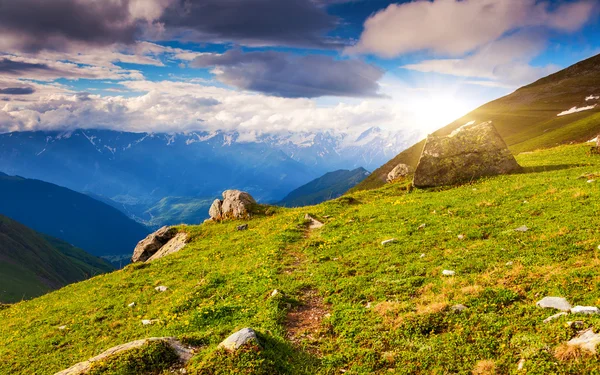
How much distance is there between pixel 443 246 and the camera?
58.6 feet

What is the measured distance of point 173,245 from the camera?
124 ft

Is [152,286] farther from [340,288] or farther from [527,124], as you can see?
[527,124]

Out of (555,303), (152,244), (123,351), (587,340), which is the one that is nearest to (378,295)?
(555,303)

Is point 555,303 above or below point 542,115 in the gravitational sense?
below

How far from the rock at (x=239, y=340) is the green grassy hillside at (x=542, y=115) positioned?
101 metres

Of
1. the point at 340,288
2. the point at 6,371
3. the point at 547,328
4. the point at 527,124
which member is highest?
the point at 527,124

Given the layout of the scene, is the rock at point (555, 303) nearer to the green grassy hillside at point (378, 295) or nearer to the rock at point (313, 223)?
the green grassy hillside at point (378, 295)

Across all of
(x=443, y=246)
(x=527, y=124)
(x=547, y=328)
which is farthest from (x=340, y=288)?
(x=527, y=124)

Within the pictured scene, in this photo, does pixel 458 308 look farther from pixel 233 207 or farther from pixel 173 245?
pixel 233 207

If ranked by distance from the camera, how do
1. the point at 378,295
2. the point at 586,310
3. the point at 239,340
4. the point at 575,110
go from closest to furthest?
the point at 586,310 → the point at 239,340 → the point at 378,295 → the point at 575,110

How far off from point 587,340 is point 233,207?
36351mm

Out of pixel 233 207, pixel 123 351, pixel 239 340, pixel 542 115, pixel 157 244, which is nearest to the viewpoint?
pixel 239 340

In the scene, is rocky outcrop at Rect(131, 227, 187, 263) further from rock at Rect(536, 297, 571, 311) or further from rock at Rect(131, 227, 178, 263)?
rock at Rect(536, 297, 571, 311)

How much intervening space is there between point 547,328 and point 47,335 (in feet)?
73.5
